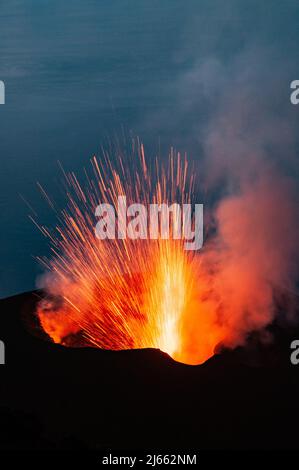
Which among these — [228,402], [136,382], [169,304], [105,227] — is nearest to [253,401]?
[228,402]

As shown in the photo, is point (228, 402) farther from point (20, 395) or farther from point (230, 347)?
point (20, 395)

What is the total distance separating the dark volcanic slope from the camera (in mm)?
7203

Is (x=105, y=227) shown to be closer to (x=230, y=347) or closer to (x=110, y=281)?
(x=110, y=281)

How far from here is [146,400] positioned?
7.64m

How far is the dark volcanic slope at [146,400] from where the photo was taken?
284 inches

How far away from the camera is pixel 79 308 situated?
9930 mm

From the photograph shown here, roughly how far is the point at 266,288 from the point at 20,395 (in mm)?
4018
